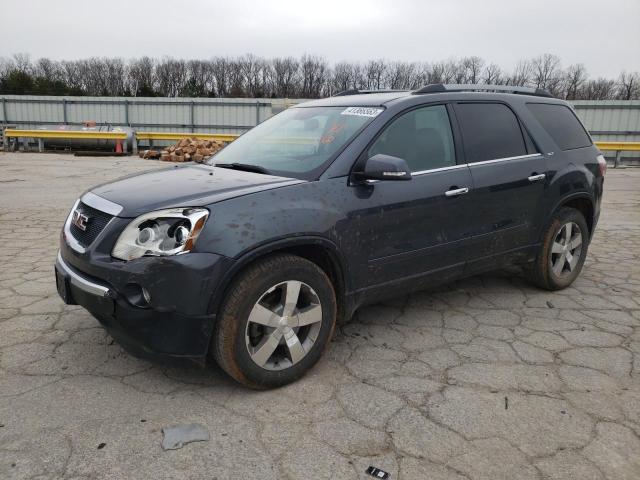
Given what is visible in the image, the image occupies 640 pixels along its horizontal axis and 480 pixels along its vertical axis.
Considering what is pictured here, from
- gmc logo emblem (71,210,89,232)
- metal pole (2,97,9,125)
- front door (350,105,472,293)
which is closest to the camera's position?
gmc logo emblem (71,210,89,232)

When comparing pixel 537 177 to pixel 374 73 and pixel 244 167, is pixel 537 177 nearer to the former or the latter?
pixel 244 167

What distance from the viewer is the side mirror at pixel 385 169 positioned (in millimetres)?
2939

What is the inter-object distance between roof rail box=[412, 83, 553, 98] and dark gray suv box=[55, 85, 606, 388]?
0.07 ft

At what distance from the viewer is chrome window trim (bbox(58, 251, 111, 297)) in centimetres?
256

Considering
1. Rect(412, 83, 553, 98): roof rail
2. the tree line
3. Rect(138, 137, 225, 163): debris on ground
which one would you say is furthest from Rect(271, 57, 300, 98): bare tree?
Rect(412, 83, 553, 98): roof rail

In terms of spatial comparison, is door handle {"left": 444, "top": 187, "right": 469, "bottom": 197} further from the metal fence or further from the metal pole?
the metal pole

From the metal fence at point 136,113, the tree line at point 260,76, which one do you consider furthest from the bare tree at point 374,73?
the metal fence at point 136,113

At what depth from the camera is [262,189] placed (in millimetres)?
2801

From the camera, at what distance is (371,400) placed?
276cm

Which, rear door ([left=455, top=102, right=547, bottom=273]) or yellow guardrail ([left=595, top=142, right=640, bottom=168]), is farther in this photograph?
yellow guardrail ([left=595, top=142, right=640, bottom=168])

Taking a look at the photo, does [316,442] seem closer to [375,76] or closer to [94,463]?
[94,463]

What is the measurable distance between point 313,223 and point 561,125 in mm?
2915

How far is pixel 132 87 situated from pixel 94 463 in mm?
69264

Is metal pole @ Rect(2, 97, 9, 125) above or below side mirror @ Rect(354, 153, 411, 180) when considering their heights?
above
